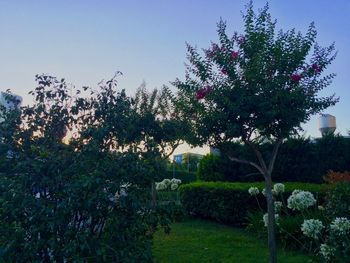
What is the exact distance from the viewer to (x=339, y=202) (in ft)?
16.7

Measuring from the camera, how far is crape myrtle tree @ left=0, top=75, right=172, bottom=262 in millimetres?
2701

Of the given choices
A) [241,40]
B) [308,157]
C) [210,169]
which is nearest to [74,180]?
[241,40]

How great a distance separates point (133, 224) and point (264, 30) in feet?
12.3

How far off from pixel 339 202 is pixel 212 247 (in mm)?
2385

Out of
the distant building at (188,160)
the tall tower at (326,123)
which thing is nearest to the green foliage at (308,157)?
the tall tower at (326,123)

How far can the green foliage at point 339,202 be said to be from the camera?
4.91m

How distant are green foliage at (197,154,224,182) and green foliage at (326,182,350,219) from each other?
20.2ft

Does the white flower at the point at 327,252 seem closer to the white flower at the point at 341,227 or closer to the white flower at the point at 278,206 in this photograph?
the white flower at the point at 341,227

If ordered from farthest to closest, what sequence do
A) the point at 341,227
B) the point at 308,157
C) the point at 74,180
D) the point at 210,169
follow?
the point at 210,169 < the point at 308,157 < the point at 341,227 < the point at 74,180

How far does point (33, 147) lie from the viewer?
3.07 m

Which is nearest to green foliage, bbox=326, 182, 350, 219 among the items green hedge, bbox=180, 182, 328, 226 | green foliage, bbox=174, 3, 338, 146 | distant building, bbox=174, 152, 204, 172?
green foliage, bbox=174, 3, 338, 146

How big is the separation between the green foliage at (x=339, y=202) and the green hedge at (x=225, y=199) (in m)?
1.82

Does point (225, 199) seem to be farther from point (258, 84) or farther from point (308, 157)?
point (258, 84)

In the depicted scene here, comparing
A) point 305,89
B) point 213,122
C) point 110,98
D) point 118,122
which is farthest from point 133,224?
point 305,89
